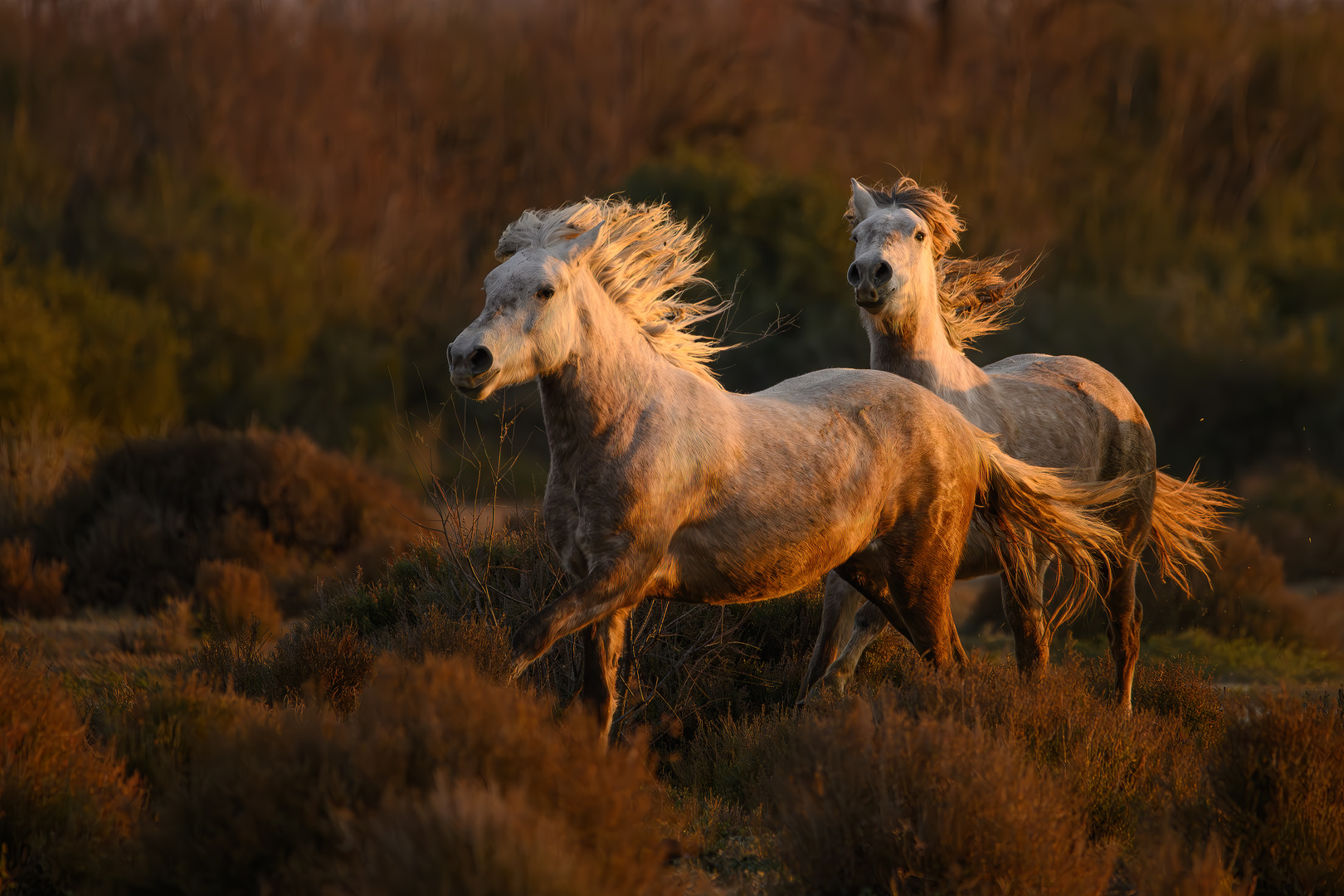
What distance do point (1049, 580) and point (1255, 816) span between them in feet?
26.6

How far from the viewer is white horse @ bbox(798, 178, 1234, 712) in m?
6.63

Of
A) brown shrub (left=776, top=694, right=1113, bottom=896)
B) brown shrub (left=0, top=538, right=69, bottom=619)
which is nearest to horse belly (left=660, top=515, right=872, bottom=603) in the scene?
brown shrub (left=776, top=694, right=1113, bottom=896)

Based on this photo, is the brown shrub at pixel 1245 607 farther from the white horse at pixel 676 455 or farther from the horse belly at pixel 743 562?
the horse belly at pixel 743 562

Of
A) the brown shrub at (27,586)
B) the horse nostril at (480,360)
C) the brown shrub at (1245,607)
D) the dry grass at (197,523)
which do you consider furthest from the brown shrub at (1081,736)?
the brown shrub at (27,586)

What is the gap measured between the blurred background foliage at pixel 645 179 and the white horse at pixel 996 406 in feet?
29.1

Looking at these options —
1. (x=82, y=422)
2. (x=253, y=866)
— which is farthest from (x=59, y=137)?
(x=253, y=866)

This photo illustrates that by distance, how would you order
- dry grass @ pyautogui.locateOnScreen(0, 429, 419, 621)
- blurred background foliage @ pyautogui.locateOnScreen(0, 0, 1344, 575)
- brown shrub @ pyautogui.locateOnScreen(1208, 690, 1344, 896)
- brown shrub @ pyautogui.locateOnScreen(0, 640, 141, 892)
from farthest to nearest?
blurred background foliage @ pyautogui.locateOnScreen(0, 0, 1344, 575) → dry grass @ pyautogui.locateOnScreen(0, 429, 419, 621) → brown shrub @ pyautogui.locateOnScreen(1208, 690, 1344, 896) → brown shrub @ pyautogui.locateOnScreen(0, 640, 141, 892)

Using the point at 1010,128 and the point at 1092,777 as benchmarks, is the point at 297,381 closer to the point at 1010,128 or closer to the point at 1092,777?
the point at 1010,128

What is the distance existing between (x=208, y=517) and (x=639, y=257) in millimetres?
9183

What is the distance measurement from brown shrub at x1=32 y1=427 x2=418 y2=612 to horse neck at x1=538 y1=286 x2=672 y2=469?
7.68m

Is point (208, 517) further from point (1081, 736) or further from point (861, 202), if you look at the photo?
A: point (1081, 736)

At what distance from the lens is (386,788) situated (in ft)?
11.9

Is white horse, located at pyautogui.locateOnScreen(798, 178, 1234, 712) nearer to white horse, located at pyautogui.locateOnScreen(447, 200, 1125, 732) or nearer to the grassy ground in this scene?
the grassy ground

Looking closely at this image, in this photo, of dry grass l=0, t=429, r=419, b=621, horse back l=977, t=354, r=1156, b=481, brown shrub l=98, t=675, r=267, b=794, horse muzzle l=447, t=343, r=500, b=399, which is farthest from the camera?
dry grass l=0, t=429, r=419, b=621
